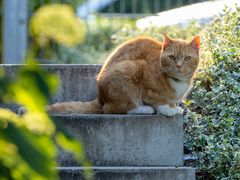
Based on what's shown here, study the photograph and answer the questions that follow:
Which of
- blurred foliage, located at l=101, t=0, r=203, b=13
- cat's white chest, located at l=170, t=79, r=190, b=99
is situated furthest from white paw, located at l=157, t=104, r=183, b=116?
blurred foliage, located at l=101, t=0, r=203, b=13

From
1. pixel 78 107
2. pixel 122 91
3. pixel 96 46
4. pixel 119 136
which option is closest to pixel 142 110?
pixel 122 91

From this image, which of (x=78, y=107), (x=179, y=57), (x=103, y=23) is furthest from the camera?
(x=103, y=23)

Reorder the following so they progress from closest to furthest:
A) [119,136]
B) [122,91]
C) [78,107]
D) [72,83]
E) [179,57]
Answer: [119,136] < [122,91] < [78,107] < [179,57] < [72,83]

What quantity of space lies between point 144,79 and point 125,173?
82cm

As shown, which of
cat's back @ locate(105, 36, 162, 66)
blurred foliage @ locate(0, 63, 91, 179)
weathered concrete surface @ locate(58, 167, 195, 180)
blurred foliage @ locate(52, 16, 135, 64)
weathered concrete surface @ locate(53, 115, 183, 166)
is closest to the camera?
blurred foliage @ locate(0, 63, 91, 179)

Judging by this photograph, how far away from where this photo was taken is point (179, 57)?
553 centimetres

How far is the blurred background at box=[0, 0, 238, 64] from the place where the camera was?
8727 mm

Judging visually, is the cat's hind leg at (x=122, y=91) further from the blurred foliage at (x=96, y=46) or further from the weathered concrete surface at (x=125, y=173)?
the blurred foliage at (x=96, y=46)

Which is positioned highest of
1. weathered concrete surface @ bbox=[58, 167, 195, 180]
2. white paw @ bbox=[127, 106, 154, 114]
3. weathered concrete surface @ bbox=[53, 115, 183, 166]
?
white paw @ bbox=[127, 106, 154, 114]

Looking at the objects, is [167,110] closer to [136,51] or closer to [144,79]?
[144,79]

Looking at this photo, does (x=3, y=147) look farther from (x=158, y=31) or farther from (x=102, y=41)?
(x=102, y=41)

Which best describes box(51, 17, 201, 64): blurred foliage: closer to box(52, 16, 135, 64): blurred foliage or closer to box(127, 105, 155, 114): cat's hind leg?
box(52, 16, 135, 64): blurred foliage

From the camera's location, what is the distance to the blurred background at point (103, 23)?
8727 millimetres

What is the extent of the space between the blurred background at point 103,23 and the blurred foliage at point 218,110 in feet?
3.79
